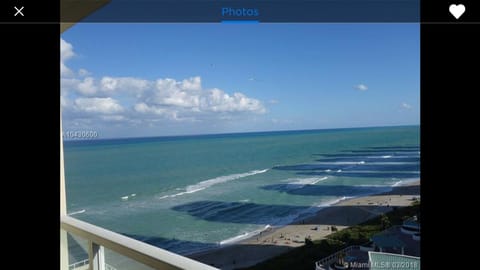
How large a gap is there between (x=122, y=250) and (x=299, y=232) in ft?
43.4

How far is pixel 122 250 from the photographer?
108 cm

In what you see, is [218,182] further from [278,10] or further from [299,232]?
[278,10]

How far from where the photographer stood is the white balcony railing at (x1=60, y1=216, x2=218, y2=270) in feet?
2.96

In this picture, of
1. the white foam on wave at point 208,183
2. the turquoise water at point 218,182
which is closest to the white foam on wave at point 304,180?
the turquoise water at point 218,182

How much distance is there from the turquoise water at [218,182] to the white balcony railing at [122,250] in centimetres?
870

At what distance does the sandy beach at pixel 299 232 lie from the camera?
11.3 meters

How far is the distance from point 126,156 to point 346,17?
17.5 meters

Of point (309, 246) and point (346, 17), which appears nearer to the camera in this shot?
point (346, 17)

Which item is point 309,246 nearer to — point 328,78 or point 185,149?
point 328,78
